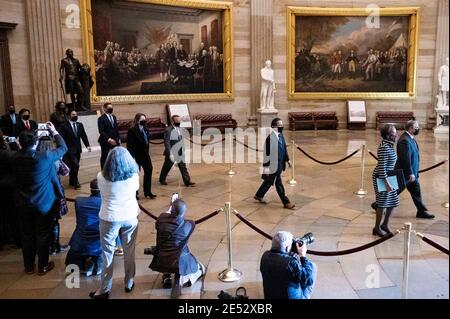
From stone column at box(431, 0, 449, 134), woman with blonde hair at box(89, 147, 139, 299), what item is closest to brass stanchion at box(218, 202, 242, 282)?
woman with blonde hair at box(89, 147, 139, 299)

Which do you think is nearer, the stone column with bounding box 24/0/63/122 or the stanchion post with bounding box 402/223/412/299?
the stanchion post with bounding box 402/223/412/299

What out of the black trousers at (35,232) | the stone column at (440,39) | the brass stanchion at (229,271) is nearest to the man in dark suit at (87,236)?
the black trousers at (35,232)

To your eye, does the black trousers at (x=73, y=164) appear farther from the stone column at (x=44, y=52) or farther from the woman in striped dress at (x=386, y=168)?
the woman in striped dress at (x=386, y=168)

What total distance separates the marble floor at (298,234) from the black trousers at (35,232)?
27 centimetres

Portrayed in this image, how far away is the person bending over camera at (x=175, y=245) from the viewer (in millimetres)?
4547

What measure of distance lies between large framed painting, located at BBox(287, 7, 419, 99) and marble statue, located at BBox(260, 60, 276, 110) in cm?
194

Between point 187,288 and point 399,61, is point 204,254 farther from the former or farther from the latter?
point 399,61

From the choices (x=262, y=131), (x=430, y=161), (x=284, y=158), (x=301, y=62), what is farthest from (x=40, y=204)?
(x=301, y=62)

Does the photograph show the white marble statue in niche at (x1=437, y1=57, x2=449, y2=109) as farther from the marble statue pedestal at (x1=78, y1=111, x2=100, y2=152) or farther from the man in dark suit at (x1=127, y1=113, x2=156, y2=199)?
the man in dark suit at (x1=127, y1=113, x2=156, y2=199)

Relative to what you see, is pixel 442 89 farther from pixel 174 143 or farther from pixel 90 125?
pixel 90 125

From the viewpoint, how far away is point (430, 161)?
38.3 feet

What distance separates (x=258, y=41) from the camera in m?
18.6

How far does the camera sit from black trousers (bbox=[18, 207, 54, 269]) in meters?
5.11

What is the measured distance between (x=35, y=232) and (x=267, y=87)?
13801mm
